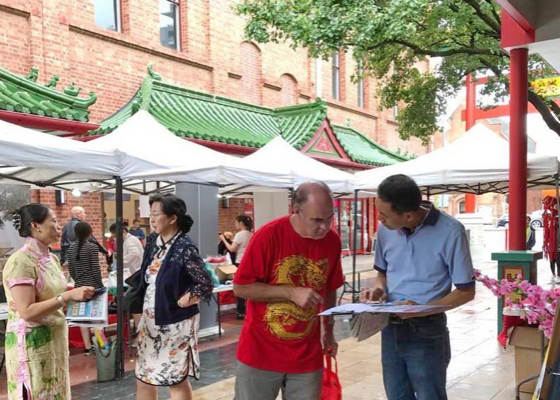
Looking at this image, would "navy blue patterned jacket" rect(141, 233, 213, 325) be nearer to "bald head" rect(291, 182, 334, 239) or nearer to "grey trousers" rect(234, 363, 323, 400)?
"grey trousers" rect(234, 363, 323, 400)

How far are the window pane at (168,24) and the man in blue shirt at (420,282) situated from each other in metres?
12.3

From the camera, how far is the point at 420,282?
2.74m

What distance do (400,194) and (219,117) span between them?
34.5 ft

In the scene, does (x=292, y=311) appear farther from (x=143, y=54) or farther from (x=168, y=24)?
(x=168, y=24)

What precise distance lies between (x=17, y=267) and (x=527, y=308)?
2.98 meters

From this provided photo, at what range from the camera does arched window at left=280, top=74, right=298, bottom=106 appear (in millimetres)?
17688

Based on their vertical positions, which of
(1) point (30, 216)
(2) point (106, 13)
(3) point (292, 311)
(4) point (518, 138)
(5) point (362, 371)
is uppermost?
(2) point (106, 13)

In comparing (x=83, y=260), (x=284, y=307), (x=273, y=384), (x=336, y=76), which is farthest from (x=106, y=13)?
(x=273, y=384)

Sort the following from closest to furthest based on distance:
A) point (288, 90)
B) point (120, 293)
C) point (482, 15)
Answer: point (120, 293), point (482, 15), point (288, 90)

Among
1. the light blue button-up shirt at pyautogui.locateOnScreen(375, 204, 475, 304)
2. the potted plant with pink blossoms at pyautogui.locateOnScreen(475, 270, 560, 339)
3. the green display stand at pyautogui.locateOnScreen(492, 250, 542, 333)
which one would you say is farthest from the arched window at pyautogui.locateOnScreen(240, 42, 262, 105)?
the light blue button-up shirt at pyautogui.locateOnScreen(375, 204, 475, 304)

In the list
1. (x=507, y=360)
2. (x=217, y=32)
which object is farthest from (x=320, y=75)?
(x=507, y=360)

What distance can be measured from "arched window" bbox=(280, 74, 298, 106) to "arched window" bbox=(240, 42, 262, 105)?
132 centimetres

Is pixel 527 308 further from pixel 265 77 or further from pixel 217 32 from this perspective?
pixel 265 77

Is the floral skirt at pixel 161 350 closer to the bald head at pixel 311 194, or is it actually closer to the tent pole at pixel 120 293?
the bald head at pixel 311 194
